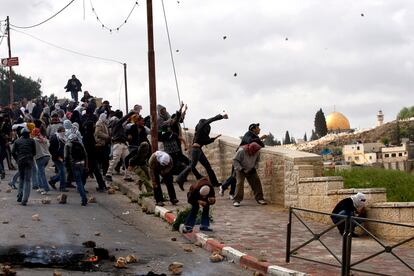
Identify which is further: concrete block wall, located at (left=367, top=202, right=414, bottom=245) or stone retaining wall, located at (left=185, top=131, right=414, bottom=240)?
stone retaining wall, located at (left=185, top=131, right=414, bottom=240)

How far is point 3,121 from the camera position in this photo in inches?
823

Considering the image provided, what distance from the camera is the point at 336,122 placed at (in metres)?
167

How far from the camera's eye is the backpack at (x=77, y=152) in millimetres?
15742

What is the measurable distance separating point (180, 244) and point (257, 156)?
464 centimetres

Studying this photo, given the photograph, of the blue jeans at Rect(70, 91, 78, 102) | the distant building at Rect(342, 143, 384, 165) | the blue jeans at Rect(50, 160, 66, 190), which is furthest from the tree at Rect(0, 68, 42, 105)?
the blue jeans at Rect(50, 160, 66, 190)

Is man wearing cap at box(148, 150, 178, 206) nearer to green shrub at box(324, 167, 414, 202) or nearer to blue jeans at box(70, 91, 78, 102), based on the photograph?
green shrub at box(324, 167, 414, 202)

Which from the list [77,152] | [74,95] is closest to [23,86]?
[74,95]

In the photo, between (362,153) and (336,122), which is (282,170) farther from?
(336,122)

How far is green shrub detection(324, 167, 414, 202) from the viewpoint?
14484mm

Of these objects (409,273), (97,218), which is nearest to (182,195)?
(97,218)

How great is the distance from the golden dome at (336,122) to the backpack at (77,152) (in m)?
153

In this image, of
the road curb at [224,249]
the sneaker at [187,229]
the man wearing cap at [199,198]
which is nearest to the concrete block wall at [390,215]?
the road curb at [224,249]

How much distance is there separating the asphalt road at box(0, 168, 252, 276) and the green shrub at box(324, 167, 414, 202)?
4.53 meters

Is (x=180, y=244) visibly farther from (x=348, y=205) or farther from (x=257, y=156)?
(x=257, y=156)
